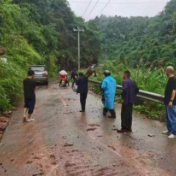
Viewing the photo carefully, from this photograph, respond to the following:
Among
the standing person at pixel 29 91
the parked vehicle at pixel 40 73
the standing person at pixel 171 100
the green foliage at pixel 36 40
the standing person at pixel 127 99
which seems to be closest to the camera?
the standing person at pixel 171 100

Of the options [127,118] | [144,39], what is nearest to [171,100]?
[127,118]

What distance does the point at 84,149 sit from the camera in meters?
6.27

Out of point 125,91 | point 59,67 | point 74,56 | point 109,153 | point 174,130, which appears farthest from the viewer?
point 74,56

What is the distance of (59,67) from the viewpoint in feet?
184

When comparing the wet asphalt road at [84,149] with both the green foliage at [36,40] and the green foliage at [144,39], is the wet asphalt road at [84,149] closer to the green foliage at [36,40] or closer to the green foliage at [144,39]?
the green foliage at [36,40]

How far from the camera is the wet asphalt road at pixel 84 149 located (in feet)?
16.7

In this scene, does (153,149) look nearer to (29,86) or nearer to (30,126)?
(30,126)

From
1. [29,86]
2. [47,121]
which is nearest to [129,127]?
[47,121]

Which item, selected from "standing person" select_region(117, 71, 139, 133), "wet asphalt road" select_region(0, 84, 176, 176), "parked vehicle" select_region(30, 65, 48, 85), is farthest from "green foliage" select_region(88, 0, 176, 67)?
"standing person" select_region(117, 71, 139, 133)

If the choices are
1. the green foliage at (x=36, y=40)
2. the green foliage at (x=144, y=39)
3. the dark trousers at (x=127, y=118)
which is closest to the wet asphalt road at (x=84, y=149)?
the dark trousers at (x=127, y=118)

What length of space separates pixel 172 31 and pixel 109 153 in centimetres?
5667

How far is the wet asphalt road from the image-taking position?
508 cm

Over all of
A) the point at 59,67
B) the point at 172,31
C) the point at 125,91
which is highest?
the point at 172,31

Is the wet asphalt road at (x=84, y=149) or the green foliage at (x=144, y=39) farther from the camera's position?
the green foliage at (x=144, y=39)
